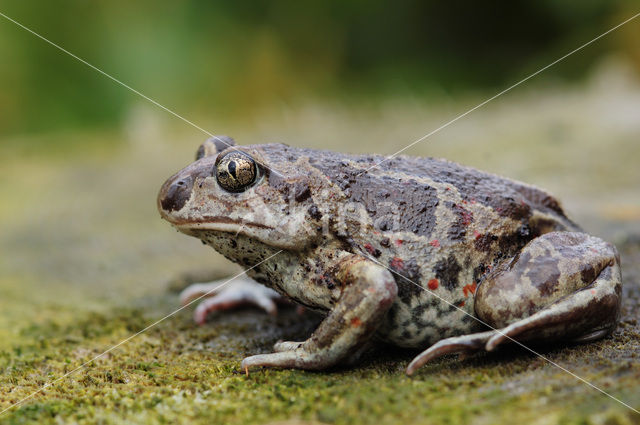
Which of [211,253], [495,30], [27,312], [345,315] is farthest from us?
[495,30]

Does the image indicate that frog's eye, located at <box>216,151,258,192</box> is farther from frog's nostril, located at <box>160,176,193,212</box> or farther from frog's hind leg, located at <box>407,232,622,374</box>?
frog's hind leg, located at <box>407,232,622,374</box>

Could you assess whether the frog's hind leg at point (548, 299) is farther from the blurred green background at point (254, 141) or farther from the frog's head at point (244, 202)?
the frog's head at point (244, 202)

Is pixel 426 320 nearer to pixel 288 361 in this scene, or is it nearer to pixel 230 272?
pixel 288 361

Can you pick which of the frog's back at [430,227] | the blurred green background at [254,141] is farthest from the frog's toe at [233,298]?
the frog's back at [430,227]

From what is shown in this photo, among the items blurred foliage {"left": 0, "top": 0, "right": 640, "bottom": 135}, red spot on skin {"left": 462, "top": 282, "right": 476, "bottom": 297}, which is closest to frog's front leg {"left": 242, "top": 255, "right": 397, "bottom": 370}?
red spot on skin {"left": 462, "top": 282, "right": 476, "bottom": 297}

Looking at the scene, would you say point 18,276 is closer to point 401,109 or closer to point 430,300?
point 430,300

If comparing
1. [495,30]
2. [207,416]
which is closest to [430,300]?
[207,416]
